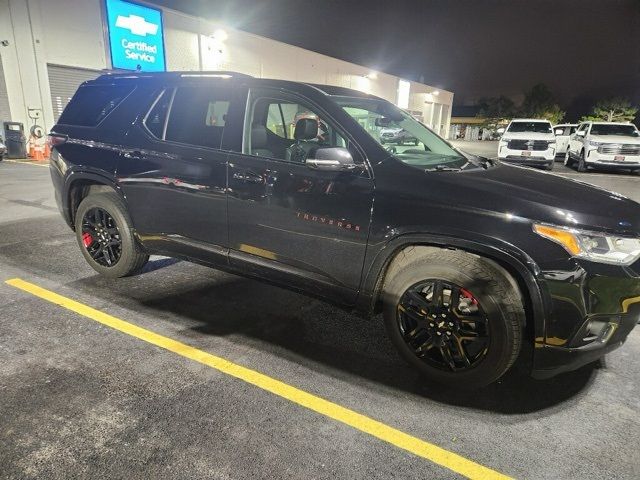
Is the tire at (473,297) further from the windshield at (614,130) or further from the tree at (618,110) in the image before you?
the tree at (618,110)

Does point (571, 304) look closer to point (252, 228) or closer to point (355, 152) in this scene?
point (355, 152)

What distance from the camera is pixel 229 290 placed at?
4020mm

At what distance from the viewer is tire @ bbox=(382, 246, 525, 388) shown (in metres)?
2.36

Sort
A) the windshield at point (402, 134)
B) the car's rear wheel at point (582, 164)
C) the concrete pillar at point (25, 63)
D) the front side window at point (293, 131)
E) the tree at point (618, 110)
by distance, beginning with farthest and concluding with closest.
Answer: the tree at point (618, 110), the concrete pillar at point (25, 63), the car's rear wheel at point (582, 164), the front side window at point (293, 131), the windshield at point (402, 134)

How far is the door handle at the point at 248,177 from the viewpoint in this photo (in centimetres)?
300

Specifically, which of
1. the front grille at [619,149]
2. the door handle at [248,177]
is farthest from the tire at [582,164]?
the door handle at [248,177]

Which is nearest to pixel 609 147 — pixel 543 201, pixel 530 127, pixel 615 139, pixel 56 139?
pixel 615 139

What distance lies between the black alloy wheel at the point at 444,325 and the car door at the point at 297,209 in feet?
1.29

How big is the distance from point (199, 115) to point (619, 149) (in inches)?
565

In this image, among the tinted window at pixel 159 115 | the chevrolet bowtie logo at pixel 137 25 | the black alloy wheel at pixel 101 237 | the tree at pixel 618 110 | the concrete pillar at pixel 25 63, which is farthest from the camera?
the tree at pixel 618 110

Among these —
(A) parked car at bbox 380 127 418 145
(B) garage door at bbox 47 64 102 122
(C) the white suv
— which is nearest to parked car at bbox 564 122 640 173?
(C) the white suv

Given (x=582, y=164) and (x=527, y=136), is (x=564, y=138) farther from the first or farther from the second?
(x=527, y=136)

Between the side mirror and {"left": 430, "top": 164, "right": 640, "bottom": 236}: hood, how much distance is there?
1.74ft

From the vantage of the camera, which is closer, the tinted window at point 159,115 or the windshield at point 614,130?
the tinted window at point 159,115
